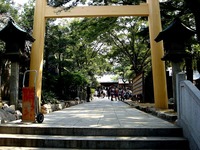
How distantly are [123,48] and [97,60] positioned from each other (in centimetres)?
516

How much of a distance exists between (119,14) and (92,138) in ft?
24.2

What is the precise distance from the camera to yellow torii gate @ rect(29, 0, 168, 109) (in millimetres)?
10711

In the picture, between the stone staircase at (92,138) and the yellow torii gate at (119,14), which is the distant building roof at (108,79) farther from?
the stone staircase at (92,138)

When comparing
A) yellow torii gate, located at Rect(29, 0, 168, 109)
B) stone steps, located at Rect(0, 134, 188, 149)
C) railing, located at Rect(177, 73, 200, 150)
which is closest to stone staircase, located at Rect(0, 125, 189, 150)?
stone steps, located at Rect(0, 134, 188, 149)

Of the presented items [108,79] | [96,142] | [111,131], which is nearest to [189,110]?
[111,131]

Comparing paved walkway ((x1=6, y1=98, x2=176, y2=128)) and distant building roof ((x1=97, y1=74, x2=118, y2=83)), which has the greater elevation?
distant building roof ((x1=97, y1=74, x2=118, y2=83))

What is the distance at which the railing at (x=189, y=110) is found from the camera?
465 cm

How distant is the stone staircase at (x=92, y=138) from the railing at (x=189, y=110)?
0.26 meters

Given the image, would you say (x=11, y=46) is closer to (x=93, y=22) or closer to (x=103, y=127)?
(x=103, y=127)

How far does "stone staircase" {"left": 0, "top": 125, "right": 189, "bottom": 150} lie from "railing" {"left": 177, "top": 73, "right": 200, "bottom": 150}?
0.86ft

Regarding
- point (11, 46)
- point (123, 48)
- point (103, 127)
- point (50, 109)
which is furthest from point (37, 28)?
point (123, 48)

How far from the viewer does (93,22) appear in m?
16.0

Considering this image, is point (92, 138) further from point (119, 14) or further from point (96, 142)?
point (119, 14)

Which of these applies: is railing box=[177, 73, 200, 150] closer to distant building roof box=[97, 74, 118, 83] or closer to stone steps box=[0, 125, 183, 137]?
stone steps box=[0, 125, 183, 137]
